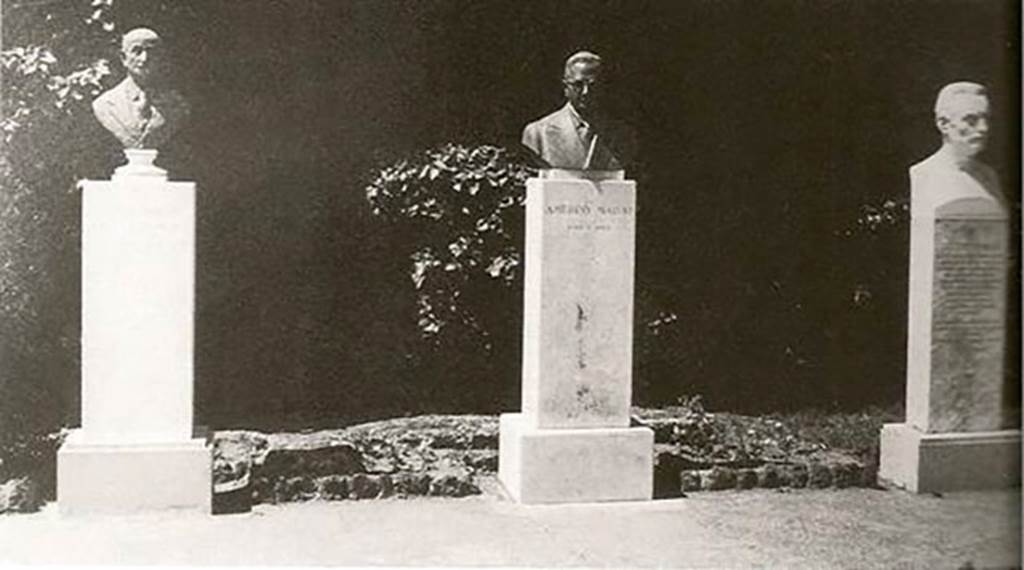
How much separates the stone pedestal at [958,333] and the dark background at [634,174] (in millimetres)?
237

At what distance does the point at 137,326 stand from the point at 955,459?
4249mm

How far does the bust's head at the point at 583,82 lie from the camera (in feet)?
21.7

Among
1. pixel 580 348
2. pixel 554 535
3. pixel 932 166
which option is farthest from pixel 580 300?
pixel 932 166

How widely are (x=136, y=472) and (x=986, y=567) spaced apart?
4.01 meters

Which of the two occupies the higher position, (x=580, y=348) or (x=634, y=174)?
(x=634, y=174)

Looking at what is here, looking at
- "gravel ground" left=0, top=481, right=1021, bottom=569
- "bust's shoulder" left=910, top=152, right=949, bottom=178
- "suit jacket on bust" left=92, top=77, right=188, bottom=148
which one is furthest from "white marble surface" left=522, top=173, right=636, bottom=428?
"suit jacket on bust" left=92, top=77, right=188, bottom=148

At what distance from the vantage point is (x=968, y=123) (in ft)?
21.7

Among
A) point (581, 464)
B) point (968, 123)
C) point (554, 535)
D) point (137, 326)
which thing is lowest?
point (554, 535)

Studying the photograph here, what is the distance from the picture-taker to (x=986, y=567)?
19.5ft

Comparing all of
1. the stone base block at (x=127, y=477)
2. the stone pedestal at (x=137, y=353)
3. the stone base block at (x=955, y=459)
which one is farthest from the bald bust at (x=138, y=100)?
the stone base block at (x=955, y=459)

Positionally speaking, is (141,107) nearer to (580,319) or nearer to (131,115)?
(131,115)

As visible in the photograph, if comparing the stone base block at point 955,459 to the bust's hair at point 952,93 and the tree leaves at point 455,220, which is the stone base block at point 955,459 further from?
the tree leaves at point 455,220

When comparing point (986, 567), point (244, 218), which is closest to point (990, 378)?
point (986, 567)

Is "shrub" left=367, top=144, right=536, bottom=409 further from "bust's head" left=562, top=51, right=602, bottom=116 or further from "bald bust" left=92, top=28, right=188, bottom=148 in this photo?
"bald bust" left=92, top=28, right=188, bottom=148
